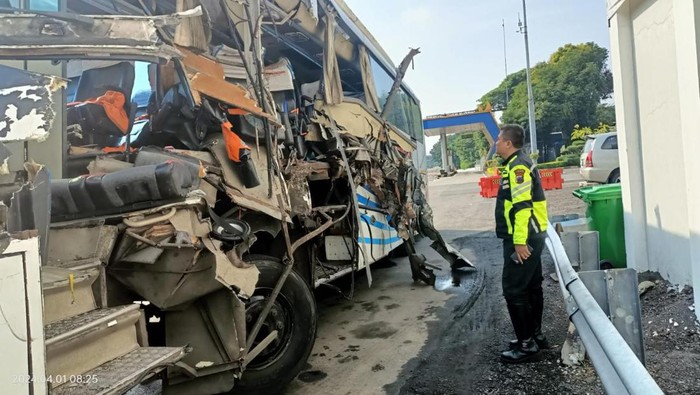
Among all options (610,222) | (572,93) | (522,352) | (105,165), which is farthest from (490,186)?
(572,93)

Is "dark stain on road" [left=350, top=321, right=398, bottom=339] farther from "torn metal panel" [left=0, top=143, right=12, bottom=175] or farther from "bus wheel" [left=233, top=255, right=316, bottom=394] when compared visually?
"torn metal panel" [left=0, top=143, right=12, bottom=175]

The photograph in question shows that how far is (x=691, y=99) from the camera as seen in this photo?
358 cm

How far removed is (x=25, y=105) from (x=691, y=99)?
4074 mm

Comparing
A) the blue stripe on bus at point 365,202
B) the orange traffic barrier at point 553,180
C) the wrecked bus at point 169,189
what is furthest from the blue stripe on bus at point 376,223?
the orange traffic barrier at point 553,180

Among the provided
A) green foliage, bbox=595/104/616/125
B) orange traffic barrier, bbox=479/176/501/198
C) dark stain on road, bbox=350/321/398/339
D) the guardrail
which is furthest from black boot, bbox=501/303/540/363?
green foliage, bbox=595/104/616/125

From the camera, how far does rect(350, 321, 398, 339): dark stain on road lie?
4.73m

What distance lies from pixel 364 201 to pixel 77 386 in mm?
4264

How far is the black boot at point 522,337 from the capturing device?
363 cm

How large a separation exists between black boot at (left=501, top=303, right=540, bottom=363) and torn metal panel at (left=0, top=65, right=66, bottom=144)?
330cm

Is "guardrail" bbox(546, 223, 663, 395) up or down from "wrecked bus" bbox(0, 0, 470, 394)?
down

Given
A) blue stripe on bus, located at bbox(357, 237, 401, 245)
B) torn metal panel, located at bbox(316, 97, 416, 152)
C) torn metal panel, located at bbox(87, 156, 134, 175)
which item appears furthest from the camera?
blue stripe on bus, located at bbox(357, 237, 401, 245)

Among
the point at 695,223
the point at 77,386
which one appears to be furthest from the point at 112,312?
the point at 695,223

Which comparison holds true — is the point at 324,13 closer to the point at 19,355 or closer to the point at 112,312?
the point at 112,312

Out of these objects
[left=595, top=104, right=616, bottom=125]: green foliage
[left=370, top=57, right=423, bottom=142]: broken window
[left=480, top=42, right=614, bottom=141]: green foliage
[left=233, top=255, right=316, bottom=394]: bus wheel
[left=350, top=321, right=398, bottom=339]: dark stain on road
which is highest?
[left=480, top=42, right=614, bottom=141]: green foliage
